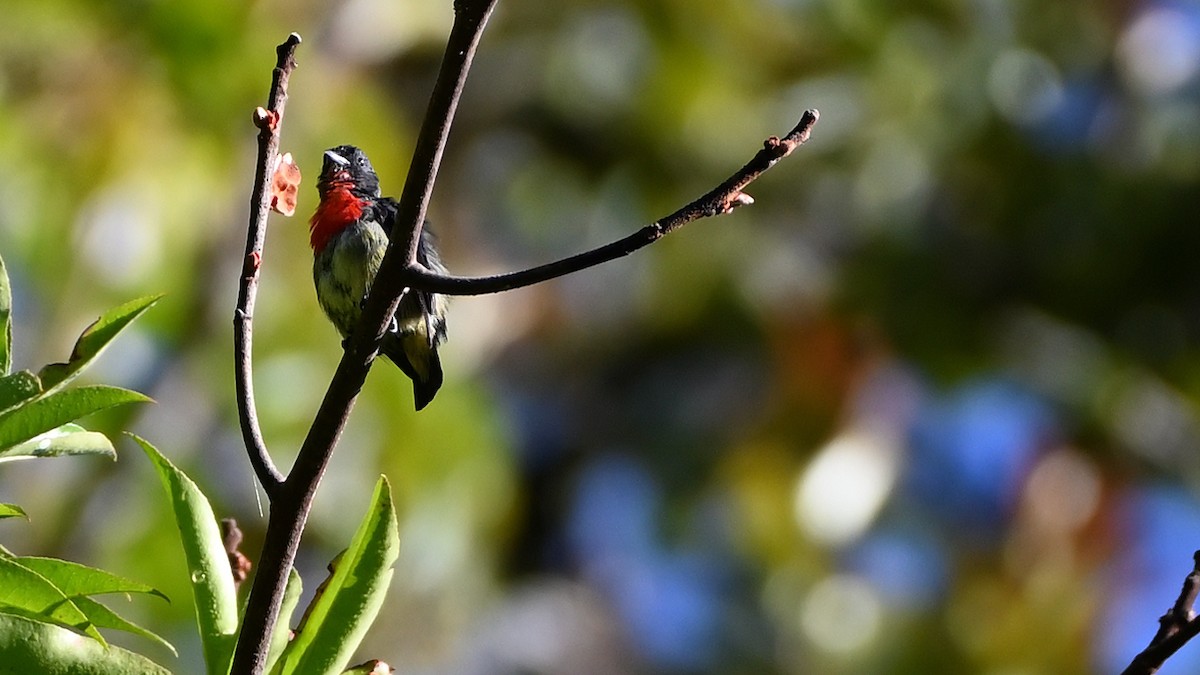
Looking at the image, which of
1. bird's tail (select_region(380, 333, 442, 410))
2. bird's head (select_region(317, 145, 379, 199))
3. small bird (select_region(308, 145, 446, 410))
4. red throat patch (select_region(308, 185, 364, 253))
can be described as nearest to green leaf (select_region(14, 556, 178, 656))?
small bird (select_region(308, 145, 446, 410))

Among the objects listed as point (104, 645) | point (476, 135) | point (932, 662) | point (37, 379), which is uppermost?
point (476, 135)

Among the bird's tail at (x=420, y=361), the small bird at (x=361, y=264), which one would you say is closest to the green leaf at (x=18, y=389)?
the small bird at (x=361, y=264)

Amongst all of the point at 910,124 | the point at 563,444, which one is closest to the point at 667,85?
the point at 910,124

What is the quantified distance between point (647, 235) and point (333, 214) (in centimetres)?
246

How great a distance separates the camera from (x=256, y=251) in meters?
2.24

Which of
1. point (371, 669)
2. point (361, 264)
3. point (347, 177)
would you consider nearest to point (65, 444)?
point (371, 669)

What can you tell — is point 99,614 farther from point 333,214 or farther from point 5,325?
point 333,214

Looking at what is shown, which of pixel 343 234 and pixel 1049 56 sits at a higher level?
pixel 1049 56

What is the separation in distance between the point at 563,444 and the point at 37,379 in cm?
1391

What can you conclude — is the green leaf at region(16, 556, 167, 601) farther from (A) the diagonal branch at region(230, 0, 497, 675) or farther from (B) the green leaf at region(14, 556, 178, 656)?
(A) the diagonal branch at region(230, 0, 497, 675)

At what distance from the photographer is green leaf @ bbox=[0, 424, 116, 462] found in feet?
6.93

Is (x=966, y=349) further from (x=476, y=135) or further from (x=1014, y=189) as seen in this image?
(x=476, y=135)

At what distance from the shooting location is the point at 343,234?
13.5ft

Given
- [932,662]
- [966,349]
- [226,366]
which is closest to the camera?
[226,366]
